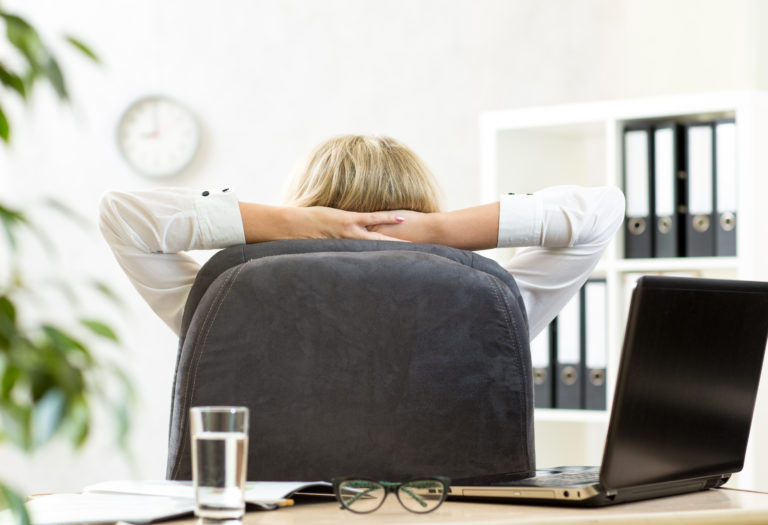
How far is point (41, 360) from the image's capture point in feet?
1.30

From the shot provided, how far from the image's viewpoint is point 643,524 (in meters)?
0.86

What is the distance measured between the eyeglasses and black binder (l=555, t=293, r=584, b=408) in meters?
1.95

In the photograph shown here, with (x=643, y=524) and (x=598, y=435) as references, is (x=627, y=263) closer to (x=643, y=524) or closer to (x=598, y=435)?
(x=598, y=435)

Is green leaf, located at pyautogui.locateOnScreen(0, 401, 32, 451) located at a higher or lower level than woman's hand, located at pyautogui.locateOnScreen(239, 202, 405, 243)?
lower

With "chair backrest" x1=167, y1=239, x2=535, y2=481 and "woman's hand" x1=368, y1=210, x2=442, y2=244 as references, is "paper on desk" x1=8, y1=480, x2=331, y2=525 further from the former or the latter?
"woman's hand" x1=368, y1=210, x2=442, y2=244

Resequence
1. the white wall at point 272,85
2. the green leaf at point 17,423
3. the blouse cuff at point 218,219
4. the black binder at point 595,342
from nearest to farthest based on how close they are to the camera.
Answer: the green leaf at point 17,423 < the blouse cuff at point 218,219 < the black binder at point 595,342 < the white wall at point 272,85

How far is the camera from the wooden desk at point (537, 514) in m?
0.86

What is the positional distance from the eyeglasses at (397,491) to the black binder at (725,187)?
6.18 ft

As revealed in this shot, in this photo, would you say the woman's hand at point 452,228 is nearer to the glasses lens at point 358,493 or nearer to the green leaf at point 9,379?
the glasses lens at point 358,493

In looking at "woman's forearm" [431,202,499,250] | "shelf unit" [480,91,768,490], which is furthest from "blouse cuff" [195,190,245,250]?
"shelf unit" [480,91,768,490]

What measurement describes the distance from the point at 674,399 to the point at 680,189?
5.93 ft

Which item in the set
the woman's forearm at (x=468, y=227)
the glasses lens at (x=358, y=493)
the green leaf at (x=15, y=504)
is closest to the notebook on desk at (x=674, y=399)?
the glasses lens at (x=358, y=493)

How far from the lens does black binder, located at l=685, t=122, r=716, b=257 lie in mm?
2658

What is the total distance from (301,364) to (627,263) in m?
1.68
